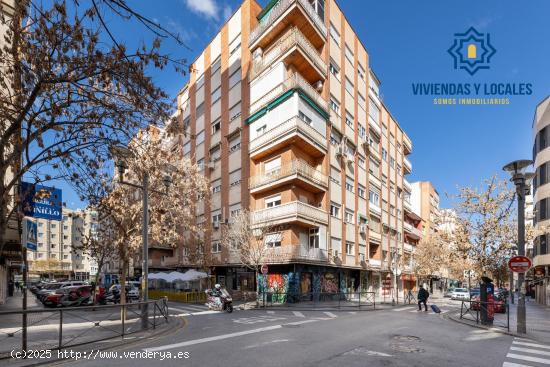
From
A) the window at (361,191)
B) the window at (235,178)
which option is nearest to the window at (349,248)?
the window at (361,191)

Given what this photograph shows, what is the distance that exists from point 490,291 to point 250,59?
→ 989 inches

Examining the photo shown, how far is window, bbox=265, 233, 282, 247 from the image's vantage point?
25848mm

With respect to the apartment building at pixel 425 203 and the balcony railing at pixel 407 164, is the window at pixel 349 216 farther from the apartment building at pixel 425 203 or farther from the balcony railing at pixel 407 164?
the apartment building at pixel 425 203

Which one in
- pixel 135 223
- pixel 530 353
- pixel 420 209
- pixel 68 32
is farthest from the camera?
pixel 420 209

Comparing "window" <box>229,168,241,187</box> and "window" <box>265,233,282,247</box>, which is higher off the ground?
"window" <box>229,168,241,187</box>

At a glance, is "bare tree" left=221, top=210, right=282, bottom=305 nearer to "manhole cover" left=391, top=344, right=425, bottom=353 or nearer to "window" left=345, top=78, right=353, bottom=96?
"manhole cover" left=391, top=344, right=425, bottom=353

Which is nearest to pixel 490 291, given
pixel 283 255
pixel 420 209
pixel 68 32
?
pixel 283 255

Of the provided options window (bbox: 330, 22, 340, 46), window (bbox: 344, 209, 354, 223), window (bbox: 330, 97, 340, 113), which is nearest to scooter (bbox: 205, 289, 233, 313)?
window (bbox: 344, 209, 354, 223)

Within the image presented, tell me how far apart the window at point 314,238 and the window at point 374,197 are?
13.1 m

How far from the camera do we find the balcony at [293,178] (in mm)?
25281

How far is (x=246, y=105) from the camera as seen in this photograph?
30.7m

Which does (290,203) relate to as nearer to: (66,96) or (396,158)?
(66,96)

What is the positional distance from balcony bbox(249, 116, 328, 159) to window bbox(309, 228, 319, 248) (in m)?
6.28

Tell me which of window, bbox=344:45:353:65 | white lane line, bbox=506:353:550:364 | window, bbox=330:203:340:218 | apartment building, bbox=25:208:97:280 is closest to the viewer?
white lane line, bbox=506:353:550:364
